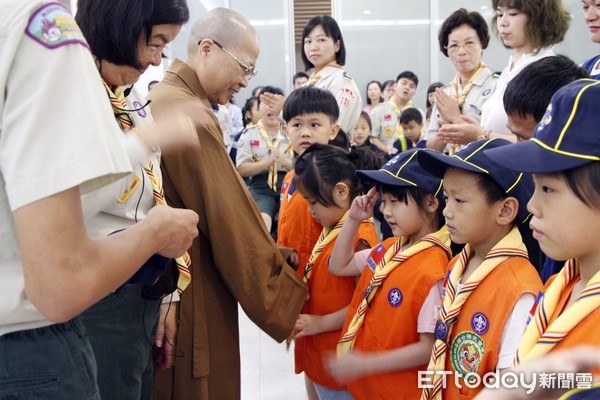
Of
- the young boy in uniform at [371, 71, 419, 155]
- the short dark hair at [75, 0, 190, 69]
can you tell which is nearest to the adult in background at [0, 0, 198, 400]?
the short dark hair at [75, 0, 190, 69]

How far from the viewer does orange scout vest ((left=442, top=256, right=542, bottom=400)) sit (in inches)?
51.8

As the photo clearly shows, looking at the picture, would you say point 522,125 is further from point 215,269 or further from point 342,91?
point 342,91

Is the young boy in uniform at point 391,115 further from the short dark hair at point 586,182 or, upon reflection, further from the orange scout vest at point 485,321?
the short dark hair at point 586,182

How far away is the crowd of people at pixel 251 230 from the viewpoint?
32.5 inches

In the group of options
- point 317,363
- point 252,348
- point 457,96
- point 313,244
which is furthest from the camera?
point 252,348

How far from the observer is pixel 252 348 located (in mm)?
3586

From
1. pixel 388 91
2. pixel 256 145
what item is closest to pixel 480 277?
pixel 256 145

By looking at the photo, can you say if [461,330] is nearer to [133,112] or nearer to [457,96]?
[133,112]

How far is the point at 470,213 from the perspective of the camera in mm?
1471

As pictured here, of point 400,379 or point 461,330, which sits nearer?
point 461,330

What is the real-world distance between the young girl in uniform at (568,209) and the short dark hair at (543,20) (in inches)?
59.3

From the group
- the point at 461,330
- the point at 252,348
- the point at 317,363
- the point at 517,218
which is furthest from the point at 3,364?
the point at 252,348

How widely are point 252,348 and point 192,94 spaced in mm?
2053

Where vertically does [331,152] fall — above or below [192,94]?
below
